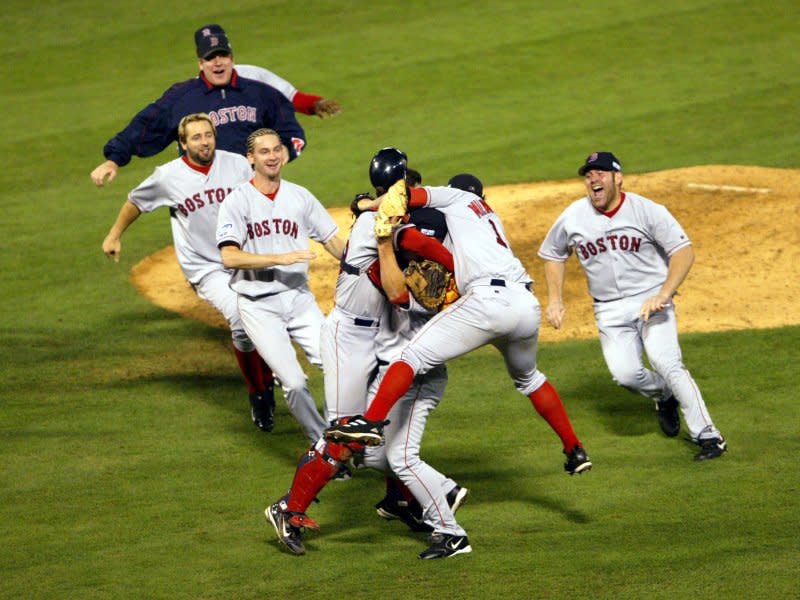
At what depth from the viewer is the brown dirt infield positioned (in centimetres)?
1068

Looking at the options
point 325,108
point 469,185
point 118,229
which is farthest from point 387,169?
point 325,108

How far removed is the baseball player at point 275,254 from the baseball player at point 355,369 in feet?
2.80

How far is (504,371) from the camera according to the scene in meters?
9.72

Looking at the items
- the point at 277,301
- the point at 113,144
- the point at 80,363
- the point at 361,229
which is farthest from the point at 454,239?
the point at 80,363

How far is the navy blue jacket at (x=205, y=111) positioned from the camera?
30.1 feet

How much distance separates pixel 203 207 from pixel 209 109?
2.74 ft

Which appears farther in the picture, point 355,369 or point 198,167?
point 198,167

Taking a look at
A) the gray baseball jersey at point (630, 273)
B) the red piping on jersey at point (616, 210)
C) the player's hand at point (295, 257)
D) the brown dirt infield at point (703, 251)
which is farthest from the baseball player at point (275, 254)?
the brown dirt infield at point (703, 251)

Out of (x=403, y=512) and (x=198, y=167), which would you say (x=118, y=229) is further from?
(x=403, y=512)

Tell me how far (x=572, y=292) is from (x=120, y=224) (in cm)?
410

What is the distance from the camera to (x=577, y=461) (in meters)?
6.61

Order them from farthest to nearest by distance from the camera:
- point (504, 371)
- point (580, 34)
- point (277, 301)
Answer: point (580, 34) < point (504, 371) < point (277, 301)

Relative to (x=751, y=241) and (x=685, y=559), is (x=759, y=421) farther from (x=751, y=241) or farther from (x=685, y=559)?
(x=751, y=241)

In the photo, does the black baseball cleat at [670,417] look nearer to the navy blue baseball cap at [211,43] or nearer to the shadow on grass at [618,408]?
the shadow on grass at [618,408]
